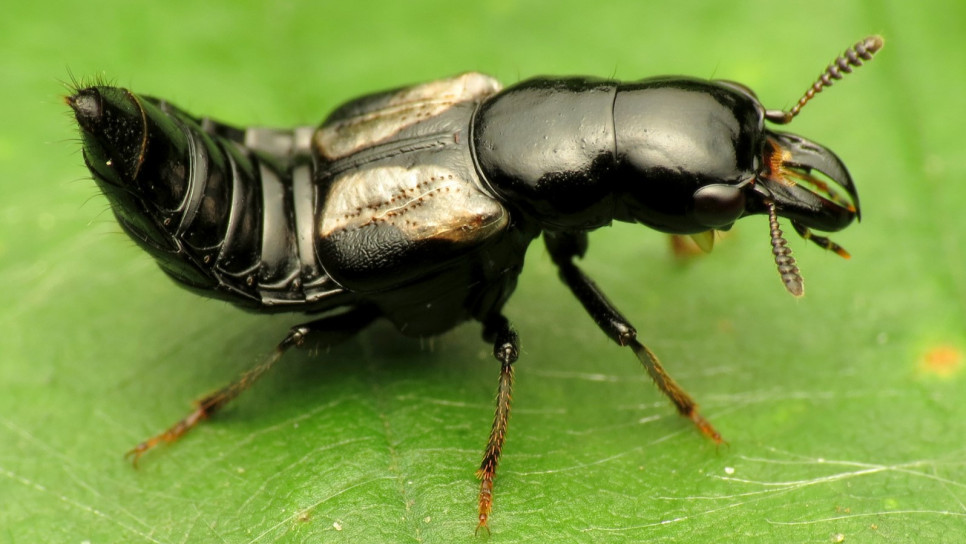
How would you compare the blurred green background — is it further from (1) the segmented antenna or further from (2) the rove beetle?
(1) the segmented antenna

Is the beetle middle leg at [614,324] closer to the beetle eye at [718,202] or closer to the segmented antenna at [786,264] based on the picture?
the beetle eye at [718,202]

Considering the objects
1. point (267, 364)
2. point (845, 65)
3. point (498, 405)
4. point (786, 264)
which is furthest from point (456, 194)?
point (845, 65)

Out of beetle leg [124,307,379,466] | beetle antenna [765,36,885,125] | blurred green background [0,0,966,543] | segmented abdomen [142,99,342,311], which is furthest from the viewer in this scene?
beetle leg [124,307,379,466]

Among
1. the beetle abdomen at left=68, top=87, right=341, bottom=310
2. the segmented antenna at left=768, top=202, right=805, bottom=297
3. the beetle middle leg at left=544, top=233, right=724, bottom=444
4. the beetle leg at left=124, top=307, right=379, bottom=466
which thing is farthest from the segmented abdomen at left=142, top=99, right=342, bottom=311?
the segmented antenna at left=768, top=202, right=805, bottom=297

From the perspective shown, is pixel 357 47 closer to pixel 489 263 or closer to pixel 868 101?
pixel 489 263

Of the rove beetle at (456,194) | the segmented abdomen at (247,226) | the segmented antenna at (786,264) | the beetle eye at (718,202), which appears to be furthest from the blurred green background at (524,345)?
the beetle eye at (718,202)

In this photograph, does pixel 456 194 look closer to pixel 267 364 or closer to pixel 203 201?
pixel 203 201

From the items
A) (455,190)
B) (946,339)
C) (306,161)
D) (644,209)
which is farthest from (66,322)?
(946,339)
